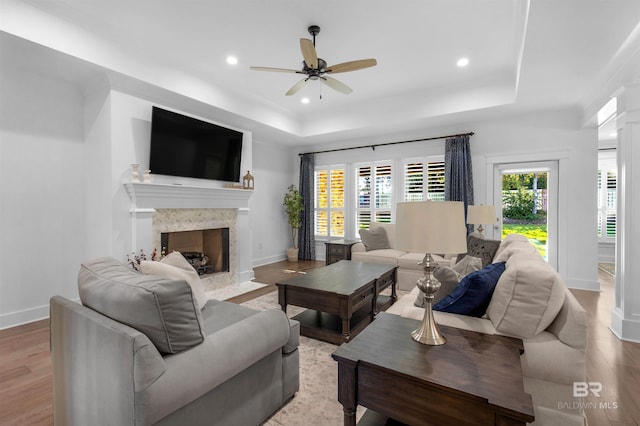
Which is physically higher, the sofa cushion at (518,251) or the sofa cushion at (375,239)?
the sofa cushion at (518,251)

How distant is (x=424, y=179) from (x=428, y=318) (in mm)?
4682

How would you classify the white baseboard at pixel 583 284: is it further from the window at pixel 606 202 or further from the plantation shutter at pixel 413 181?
the window at pixel 606 202

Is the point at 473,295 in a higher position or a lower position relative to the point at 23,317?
higher

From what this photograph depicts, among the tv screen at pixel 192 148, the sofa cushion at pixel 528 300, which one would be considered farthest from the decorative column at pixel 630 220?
the tv screen at pixel 192 148

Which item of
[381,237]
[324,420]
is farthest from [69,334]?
[381,237]

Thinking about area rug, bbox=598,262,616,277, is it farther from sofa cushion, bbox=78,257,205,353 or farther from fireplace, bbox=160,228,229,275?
sofa cushion, bbox=78,257,205,353

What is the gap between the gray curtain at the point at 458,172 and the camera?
16.9 feet

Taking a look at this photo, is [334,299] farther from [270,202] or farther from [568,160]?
[568,160]

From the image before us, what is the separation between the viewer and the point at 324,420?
1.77 m

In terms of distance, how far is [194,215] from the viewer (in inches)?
174

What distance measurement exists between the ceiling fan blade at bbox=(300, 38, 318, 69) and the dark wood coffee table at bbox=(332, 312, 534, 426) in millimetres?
2428

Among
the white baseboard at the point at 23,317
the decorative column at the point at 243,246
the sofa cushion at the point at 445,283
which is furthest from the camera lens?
the decorative column at the point at 243,246

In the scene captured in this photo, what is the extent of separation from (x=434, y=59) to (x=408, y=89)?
101 centimetres

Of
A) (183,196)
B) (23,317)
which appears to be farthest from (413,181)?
(23,317)
